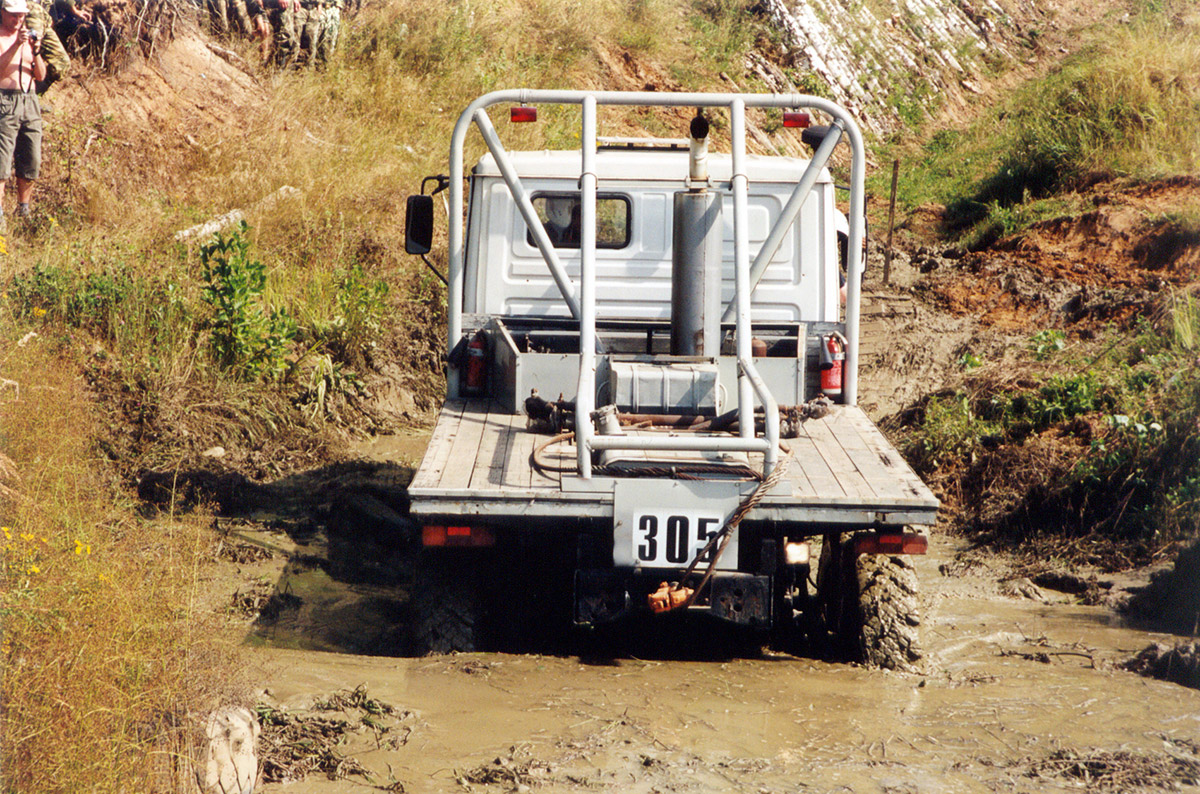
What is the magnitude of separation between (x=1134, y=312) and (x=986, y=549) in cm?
384

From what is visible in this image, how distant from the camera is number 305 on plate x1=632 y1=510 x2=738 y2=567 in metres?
3.89

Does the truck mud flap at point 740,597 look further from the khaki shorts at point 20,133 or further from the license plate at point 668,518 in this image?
the khaki shorts at point 20,133

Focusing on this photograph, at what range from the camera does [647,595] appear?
404 cm

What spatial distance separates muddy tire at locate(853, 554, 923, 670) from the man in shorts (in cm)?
660

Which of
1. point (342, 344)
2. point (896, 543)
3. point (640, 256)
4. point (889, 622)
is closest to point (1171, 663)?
point (889, 622)

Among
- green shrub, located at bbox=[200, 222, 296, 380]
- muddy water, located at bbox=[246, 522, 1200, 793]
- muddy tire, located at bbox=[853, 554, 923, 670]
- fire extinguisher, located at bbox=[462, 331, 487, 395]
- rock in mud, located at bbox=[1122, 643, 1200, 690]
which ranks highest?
green shrub, located at bbox=[200, 222, 296, 380]

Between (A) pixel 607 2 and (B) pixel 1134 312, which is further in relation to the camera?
(A) pixel 607 2

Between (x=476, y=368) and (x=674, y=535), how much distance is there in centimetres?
192

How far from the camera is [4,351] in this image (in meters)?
6.25

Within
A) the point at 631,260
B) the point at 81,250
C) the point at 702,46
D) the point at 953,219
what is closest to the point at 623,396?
the point at 631,260

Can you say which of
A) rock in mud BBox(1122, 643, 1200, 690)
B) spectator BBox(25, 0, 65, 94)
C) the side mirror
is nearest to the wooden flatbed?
rock in mud BBox(1122, 643, 1200, 690)

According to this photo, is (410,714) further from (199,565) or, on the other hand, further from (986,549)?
(986,549)

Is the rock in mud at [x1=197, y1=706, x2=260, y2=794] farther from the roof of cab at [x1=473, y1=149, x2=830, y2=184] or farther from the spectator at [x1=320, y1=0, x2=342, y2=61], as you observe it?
the spectator at [x1=320, y1=0, x2=342, y2=61]

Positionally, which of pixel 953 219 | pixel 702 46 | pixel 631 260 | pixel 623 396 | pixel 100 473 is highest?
pixel 702 46
